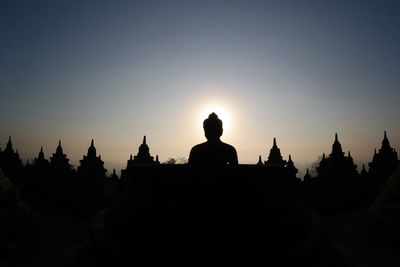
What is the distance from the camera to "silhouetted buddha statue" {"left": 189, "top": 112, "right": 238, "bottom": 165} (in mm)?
5164

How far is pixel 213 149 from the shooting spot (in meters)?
5.21

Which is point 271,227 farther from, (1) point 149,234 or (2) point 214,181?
(1) point 149,234

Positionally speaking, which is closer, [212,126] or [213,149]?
[213,149]

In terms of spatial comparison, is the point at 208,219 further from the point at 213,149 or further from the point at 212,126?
the point at 212,126

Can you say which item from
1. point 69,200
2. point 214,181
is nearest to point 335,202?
point 214,181

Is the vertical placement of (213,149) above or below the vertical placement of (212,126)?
below

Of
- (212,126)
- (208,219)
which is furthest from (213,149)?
(208,219)

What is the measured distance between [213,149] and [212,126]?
46 cm

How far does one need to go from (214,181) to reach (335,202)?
51.7 feet

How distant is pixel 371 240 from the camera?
11078mm

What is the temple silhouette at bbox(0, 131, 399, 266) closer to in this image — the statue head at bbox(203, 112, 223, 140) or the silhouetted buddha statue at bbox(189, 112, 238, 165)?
the silhouetted buddha statue at bbox(189, 112, 238, 165)

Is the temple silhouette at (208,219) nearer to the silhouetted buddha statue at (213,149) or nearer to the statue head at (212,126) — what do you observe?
the silhouetted buddha statue at (213,149)

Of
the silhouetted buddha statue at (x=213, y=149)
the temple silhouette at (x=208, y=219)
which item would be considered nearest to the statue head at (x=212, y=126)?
the silhouetted buddha statue at (x=213, y=149)

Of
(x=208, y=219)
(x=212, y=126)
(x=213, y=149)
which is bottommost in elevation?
(x=208, y=219)
